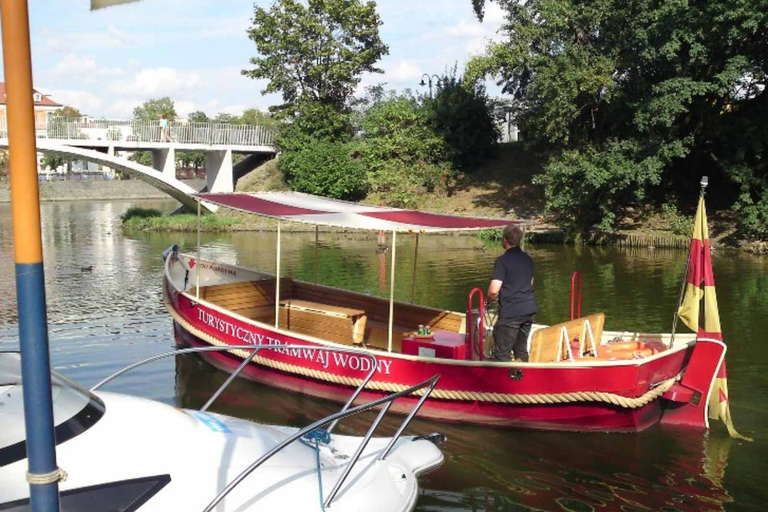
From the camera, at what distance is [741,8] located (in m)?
25.3

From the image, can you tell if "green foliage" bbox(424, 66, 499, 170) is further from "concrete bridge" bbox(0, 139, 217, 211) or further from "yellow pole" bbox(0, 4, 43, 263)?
"yellow pole" bbox(0, 4, 43, 263)

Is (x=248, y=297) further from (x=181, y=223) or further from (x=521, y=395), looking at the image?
(x=181, y=223)

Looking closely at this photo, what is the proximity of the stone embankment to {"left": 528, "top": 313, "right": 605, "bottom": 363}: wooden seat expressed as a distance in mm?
53659

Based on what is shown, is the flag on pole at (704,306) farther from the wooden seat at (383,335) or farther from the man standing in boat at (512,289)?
the wooden seat at (383,335)

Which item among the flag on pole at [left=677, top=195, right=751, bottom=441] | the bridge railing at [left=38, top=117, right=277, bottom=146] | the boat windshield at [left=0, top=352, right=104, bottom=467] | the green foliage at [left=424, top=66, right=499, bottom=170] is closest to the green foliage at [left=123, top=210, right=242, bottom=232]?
the bridge railing at [left=38, top=117, right=277, bottom=146]

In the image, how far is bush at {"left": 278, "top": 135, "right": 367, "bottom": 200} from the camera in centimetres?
4275

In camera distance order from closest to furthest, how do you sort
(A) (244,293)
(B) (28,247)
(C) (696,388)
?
(B) (28,247)
(C) (696,388)
(A) (244,293)

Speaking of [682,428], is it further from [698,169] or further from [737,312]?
[698,169]

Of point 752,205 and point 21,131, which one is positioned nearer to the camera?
point 21,131

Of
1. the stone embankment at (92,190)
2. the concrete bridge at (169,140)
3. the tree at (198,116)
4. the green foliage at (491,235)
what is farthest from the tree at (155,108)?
the green foliage at (491,235)

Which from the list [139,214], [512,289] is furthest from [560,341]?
[139,214]

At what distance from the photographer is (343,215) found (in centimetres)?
1162

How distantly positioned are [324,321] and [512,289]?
11.9 feet

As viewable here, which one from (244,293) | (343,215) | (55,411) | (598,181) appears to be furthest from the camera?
(598,181)
